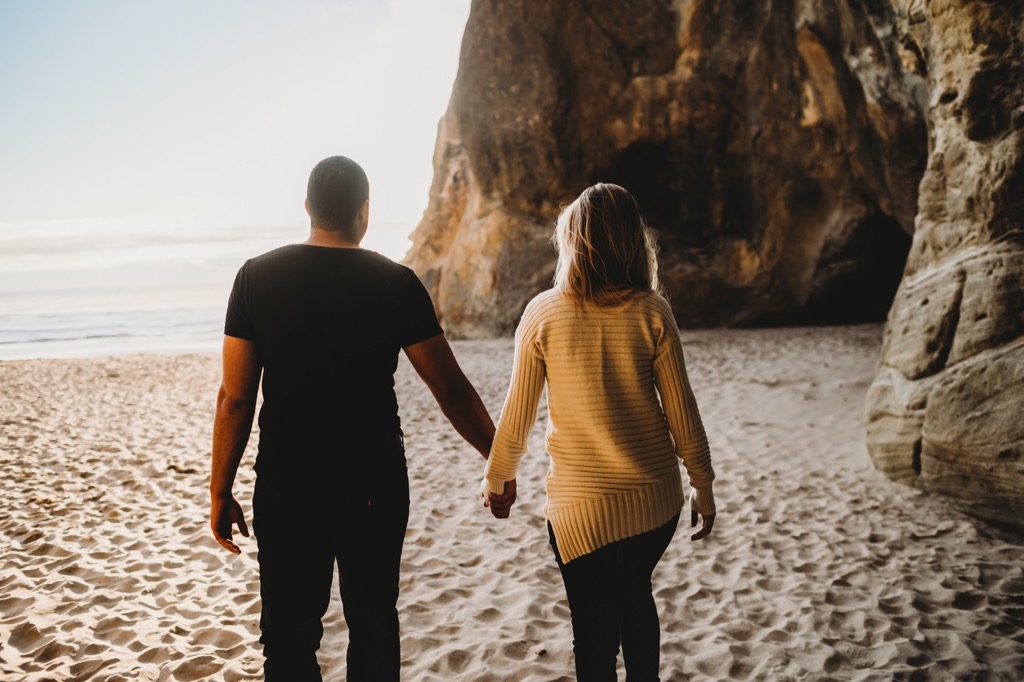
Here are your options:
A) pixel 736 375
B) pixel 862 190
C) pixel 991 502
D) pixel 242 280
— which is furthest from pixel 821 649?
pixel 862 190

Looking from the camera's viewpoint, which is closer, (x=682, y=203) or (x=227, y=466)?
(x=227, y=466)

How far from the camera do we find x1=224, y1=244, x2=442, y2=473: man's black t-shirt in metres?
1.82

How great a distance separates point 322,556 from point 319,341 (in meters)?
0.60

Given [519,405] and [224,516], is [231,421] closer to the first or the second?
[224,516]

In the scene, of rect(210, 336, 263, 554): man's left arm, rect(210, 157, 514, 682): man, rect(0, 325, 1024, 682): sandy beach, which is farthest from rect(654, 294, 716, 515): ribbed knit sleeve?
rect(0, 325, 1024, 682): sandy beach

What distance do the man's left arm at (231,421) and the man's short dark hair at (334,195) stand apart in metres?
0.41

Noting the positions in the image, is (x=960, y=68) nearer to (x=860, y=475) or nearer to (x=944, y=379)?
(x=944, y=379)

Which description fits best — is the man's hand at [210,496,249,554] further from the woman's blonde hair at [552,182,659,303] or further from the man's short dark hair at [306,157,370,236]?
the woman's blonde hair at [552,182,659,303]

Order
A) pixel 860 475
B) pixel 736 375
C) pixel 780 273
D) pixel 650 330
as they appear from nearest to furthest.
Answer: pixel 650 330 < pixel 860 475 < pixel 736 375 < pixel 780 273

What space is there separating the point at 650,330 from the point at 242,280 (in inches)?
44.1

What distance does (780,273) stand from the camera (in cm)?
1470

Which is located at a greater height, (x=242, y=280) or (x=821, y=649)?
(x=242, y=280)

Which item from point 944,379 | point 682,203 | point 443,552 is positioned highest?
point 682,203

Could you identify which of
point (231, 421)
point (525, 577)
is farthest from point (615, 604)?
point (525, 577)
